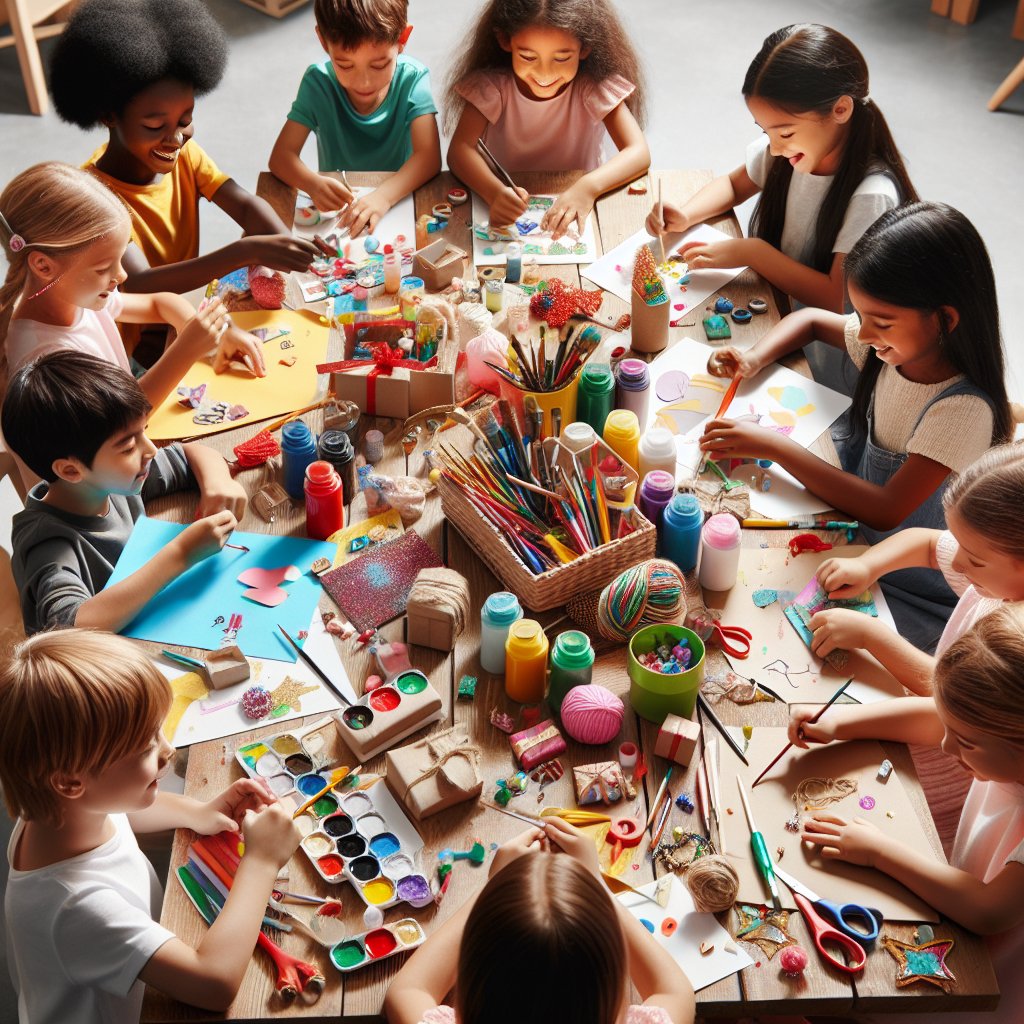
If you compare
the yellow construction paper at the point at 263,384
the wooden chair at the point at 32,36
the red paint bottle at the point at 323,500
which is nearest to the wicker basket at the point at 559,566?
the red paint bottle at the point at 323,500

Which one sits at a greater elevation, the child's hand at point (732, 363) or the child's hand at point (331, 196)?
the child's hand at point (732, 363)

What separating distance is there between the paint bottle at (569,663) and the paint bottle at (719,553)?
279 millimetres

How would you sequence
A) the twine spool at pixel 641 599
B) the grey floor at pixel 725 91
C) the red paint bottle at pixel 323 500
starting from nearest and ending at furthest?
the twine spool at pixel 641 599, the red paint bottle at pixel 323 500, the grey floor at pixel 725 91

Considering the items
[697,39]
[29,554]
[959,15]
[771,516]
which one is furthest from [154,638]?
[959,15]

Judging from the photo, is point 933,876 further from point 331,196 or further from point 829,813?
point 331,196

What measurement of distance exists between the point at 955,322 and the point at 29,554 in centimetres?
164

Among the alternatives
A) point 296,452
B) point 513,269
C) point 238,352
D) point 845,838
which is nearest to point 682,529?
point 845,838

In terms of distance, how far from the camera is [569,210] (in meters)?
2.65

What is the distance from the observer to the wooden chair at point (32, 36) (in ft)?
14.3

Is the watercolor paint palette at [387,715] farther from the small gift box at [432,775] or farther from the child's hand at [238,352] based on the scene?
the child's hand at [238,352]

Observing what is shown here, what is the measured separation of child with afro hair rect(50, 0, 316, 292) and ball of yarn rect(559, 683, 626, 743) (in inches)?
50.3

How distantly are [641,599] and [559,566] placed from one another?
0.14 metres

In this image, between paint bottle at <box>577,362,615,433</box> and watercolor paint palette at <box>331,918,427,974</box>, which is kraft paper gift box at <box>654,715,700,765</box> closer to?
watercolor paint palette at <box>331,918,427,974</box>

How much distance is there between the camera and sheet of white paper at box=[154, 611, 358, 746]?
1657mm
